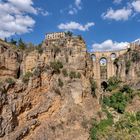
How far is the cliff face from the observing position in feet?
98.4

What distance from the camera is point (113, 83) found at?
45500mm

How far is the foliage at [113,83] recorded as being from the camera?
44719 mm

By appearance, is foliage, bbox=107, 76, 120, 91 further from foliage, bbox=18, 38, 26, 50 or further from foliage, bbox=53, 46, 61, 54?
foliage, bbox=18, 38, 26, 50

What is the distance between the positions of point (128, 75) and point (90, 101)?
11.4 m

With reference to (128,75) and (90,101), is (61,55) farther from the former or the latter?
(128,75)

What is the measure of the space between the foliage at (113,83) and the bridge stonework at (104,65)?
3.24 ft

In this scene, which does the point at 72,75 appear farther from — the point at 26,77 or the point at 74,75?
the point at 26,77

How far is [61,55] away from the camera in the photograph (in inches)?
1479

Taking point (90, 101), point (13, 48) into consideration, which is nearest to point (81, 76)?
point (90, 101)

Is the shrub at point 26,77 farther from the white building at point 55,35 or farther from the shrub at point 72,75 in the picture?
the white building at point 55,35

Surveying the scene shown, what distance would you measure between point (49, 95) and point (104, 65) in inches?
704

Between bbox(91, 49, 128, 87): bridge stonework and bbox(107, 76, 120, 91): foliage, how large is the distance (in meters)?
0.99

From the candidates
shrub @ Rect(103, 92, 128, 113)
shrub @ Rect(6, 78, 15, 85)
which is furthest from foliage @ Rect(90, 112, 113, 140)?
shrub @ Rect(6, 78, 15, 85)

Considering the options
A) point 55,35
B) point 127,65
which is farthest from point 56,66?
point 127,65
